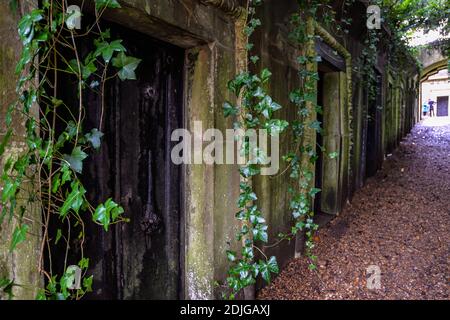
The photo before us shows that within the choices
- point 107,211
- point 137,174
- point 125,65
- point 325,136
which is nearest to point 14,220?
point 107,211

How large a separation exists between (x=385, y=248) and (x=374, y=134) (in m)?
3.97

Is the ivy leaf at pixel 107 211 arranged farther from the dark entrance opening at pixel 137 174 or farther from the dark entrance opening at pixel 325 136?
the dark entrance opening at pixel 325 136

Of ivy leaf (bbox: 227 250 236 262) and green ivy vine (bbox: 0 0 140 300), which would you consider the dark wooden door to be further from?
green ivy vine (bbox: 0 0 140 300)

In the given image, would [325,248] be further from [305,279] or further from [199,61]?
[199,61]

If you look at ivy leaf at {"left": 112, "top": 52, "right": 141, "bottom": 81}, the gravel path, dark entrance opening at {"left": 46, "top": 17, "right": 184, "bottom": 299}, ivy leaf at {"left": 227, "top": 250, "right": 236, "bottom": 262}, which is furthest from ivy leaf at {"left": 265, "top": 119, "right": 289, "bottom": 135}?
the gravel path

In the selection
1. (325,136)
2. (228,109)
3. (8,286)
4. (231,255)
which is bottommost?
(231,255)

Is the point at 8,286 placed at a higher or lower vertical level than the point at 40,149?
lower

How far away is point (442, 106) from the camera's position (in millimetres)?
29078

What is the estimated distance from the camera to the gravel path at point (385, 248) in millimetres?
2875

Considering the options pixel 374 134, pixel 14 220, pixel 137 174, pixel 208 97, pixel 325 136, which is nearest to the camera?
pixel 14 220

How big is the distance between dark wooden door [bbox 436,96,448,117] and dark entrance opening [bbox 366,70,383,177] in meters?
26.5

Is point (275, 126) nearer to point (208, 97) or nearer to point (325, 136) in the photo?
point (208, 97)

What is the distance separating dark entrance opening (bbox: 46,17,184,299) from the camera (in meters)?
1.76
